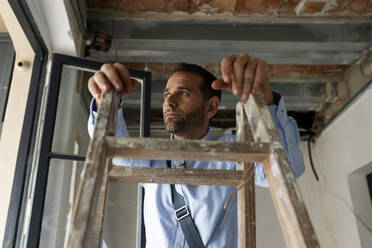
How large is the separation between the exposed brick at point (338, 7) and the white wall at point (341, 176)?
0.70 m

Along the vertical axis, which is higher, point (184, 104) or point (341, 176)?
point (341, 176)

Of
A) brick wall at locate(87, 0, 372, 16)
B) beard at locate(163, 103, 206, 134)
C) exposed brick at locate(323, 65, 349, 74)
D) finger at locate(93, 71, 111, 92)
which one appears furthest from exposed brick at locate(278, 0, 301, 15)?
finger at locate(93, 71, 111, 92)

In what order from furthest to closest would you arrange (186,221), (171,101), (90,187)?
(171,101) < (186,221) < (90,187)

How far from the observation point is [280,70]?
3.21 meters

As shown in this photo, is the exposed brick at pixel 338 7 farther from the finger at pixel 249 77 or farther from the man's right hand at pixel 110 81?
the man's right hand at pixel 110 81

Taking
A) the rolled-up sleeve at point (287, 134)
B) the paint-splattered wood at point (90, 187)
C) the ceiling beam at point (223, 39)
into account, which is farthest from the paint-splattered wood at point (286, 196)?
the ceiling beam at point (223, 39)

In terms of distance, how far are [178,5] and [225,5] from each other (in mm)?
340

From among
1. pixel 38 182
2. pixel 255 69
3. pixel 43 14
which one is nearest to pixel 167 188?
pixel 255 69

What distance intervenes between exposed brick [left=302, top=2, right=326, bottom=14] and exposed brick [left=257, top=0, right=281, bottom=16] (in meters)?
0.21

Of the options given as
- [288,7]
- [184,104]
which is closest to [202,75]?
[184,104]

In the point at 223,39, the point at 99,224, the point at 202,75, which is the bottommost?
the point at 99,224

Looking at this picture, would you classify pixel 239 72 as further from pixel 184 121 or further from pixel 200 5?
pixel 200 5

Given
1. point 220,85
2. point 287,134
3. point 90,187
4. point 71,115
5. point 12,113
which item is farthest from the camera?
point 71,115

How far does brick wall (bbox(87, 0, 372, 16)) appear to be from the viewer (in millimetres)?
2457
